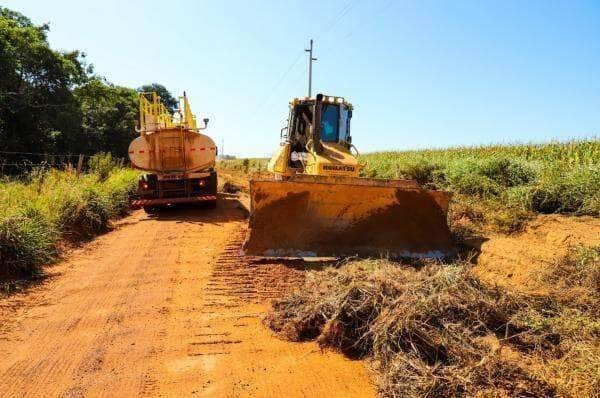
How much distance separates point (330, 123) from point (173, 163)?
448 centimetres

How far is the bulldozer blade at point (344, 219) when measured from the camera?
625cm

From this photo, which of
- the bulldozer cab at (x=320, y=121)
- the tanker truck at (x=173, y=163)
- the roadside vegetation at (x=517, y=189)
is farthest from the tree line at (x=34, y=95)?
the roadside vegetation at (x=517, y=189)

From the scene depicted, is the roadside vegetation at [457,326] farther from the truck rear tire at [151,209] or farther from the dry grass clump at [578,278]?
the truck rear tire at [151,209]

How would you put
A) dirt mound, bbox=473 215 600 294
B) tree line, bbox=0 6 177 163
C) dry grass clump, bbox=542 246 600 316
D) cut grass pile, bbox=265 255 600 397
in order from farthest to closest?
tree line, bbox=0 6 177 163 < dirt mound, bbox=473 215 600 294 < dry grass clump, bbox=542 246 600 316 < cut grass pile, bbox=265 255 600 397

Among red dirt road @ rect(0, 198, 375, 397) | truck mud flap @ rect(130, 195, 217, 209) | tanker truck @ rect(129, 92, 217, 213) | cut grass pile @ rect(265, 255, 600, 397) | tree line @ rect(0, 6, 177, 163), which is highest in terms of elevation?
tree line @ rect(0, 6, 177, 163)

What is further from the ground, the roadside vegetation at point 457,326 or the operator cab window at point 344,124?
the operator cab window at point 344,124

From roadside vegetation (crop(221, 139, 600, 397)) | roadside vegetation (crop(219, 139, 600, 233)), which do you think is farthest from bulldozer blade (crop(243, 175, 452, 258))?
roadside vegetation (crop(219, 139, 600, 233))

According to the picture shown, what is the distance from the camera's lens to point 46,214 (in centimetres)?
740

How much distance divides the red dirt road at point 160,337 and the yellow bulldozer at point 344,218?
56 centimetres

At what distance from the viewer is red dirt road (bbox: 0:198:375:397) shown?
3.21 m

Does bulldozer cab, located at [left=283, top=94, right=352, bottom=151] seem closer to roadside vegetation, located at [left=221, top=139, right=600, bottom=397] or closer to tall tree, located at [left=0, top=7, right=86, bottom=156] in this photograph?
roadside vegetation, located at [left=221, top=139, right=600, bottom=397]

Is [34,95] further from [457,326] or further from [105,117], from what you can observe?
[457,326]

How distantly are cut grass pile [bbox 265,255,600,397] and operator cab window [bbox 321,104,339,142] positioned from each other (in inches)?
191

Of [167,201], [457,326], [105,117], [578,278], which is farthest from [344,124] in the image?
[105,117]
